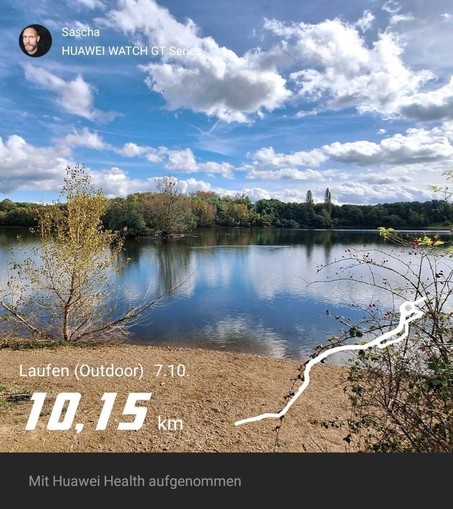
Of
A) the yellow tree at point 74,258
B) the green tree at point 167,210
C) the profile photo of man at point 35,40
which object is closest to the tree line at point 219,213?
the green tree at point 167,210

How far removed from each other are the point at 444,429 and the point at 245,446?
237cm

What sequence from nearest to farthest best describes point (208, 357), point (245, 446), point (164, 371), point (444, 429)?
point (444, 429) < point (245, 446) < point (164, 371) < point (208, 357)

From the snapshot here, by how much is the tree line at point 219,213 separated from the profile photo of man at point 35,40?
2672cm

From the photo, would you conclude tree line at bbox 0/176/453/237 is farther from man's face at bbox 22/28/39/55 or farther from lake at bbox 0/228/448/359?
man's face at bbox 22/28/39/55

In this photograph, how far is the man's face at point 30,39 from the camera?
3.63 metres

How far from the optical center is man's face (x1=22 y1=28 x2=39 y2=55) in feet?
11.9

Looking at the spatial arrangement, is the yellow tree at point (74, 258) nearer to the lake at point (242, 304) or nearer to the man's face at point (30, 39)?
the lake at point (242, 304)

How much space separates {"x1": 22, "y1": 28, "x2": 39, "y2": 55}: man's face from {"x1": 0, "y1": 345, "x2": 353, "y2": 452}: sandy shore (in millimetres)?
3569

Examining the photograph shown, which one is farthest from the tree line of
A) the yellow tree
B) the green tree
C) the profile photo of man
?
the profile photo of man

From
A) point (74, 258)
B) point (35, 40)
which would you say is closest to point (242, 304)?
point (74, 258)

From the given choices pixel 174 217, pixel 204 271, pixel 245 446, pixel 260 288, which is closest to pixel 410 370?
pixel 245 446

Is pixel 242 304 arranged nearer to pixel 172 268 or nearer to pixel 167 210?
pixel 172 268

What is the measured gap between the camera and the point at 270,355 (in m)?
9.47

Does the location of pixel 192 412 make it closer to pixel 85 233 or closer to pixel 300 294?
pixel 85 233
